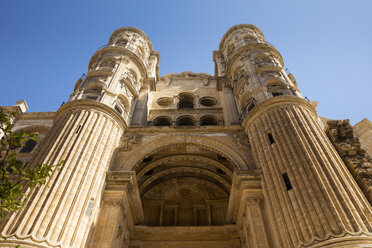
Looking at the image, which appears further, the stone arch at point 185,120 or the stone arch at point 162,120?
the stone arch at point 162,120

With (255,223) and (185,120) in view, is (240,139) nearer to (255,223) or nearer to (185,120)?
(255,223)

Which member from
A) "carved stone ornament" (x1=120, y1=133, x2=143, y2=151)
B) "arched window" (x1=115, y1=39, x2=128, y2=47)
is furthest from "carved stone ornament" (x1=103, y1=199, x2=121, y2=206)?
"arched window" (x1=115, y1=39, x2=128, y2=47)

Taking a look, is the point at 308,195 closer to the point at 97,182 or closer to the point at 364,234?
the point at 364,234

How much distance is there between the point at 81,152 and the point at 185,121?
10.1 metres

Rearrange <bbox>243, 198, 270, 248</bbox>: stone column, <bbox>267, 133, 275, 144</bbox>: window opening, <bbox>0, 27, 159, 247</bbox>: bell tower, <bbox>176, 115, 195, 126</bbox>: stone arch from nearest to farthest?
1. <bbox>0, 27, 159, 247</bbox>: bell tower
2. <bbox>243, 198, 270, 248</bbox>: stone column
3. <bbox>267, 133, 275, 144</bbox>: window opening
4. <bbox>176, 115, 195, 126</bbox>: stone arch

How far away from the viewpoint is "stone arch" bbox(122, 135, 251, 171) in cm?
1551

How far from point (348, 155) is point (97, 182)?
40.4ft

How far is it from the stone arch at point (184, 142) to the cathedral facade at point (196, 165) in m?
0.06

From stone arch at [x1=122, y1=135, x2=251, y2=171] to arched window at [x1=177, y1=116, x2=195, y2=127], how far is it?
4.51 meters

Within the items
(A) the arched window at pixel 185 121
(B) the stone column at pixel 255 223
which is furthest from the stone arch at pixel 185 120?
(B) the stone column at pixel 255 223

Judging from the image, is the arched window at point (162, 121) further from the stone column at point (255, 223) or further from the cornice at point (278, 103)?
the stone column at point (255, 223)

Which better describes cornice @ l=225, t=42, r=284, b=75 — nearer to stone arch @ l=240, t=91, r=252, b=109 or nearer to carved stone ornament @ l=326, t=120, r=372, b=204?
stone arch @ l=240, t=91, r=252, b=109

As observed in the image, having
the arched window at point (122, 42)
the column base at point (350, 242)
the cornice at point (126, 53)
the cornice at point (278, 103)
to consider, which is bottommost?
the column base at point (350, 242)

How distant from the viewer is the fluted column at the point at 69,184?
1034 centimetres
